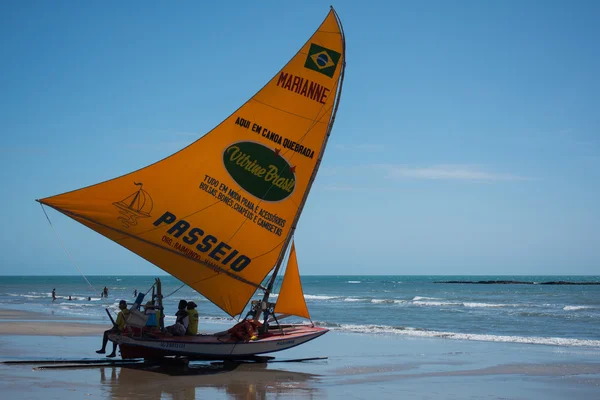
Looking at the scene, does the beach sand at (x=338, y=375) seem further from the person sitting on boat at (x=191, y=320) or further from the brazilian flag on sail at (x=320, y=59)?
→ the brazilian flag on sail at (x=320, y=59)

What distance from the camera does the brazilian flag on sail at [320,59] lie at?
55.9ft

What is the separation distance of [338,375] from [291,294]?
8.40ft

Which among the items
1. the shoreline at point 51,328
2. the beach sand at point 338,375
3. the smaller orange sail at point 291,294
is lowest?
the beach sand at point 338,375

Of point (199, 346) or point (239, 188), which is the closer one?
point (199, 346)

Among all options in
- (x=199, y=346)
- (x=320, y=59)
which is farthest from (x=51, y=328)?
(x=320, y=59)

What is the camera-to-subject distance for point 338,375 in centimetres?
1580

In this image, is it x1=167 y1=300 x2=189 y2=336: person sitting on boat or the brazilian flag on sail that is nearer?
x1=167 y1=300 x2=189 y2=336: person sitting on boat

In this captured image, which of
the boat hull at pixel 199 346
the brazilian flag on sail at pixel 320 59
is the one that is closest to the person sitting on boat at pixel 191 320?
the boat hull at pixel 199 346

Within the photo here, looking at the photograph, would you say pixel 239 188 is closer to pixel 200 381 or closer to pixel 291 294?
pixel 291 294

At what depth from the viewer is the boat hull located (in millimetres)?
15586

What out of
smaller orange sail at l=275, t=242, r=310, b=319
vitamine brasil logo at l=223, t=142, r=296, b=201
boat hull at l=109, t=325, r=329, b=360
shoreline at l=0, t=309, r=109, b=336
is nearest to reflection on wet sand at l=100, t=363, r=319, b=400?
boat hull at l=109, t=325, r=329, b=360

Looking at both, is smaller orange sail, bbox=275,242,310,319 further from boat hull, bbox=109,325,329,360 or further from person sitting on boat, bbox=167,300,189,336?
person sitting on boat, bbox=167,300,189,336

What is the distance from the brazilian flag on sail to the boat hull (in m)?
6.74

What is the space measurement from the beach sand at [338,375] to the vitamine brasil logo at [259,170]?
435cm
